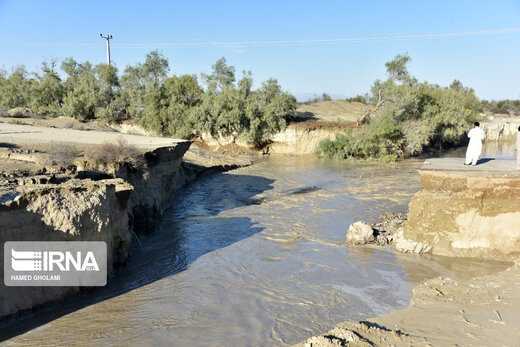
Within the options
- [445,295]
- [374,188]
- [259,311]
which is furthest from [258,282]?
[374,188]

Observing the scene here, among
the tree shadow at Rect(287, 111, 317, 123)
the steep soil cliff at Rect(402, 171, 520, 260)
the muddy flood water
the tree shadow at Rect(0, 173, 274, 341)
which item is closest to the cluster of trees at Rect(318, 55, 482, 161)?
the tree shadow at Rect(287, 111, 317, 123)

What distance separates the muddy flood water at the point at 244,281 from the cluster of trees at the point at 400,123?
11.0 meters

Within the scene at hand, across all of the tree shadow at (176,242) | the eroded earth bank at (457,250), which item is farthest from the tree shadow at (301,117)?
the eroded earth bank at (457,250)

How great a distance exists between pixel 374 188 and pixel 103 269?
11500mm

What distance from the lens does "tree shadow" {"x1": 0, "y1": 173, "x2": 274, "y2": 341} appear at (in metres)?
6.03

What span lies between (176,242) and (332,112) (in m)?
29.2

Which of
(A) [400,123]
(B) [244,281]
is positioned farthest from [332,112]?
(B) [244,281]

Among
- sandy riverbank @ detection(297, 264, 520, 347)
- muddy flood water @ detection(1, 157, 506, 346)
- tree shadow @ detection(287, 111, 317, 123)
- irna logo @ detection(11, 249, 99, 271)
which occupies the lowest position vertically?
muddy flood water @ detection(1, 157, 506, 346)

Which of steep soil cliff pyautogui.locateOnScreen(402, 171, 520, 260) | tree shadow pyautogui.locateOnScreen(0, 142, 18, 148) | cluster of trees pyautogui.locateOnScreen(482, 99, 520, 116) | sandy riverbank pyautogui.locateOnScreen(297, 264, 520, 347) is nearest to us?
sandy riverbank pyautogui.locateOnScreen(297, 264, 520, 347)

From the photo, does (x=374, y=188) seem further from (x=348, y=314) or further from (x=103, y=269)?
(x=103, y=269)

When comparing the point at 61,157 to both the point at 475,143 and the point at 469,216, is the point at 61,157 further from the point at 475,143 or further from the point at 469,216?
the point at 475,143

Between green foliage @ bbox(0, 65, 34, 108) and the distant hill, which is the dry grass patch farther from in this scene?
green foliage @ bbox(0, 65, 34, 108)

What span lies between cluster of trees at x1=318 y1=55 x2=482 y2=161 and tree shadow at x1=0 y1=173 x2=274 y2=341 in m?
9.48

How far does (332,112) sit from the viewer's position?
36438 mm
